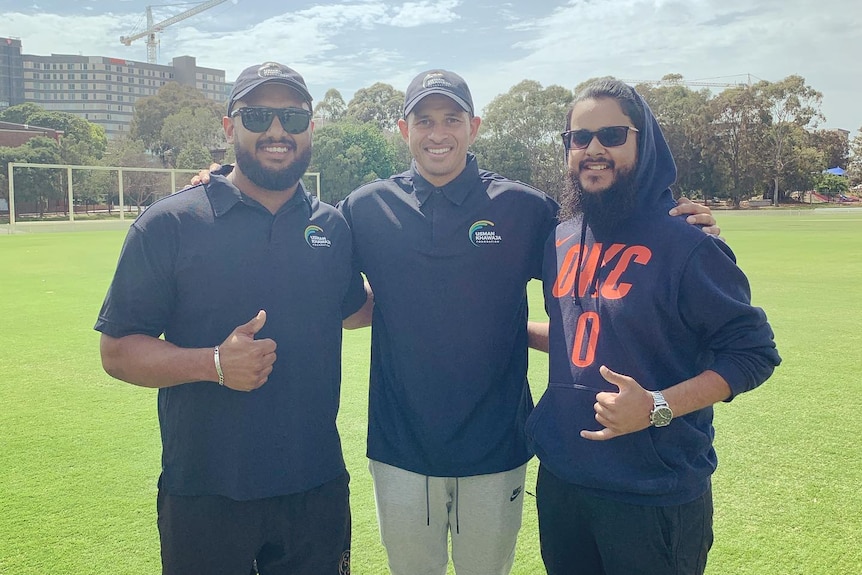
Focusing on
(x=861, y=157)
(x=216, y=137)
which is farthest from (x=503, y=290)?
(x=216, y=137)

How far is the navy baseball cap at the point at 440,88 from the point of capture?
338 cm

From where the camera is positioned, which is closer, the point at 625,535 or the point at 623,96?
the point at 625,535

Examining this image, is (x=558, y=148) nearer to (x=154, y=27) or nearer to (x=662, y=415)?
(x=662, y=415)

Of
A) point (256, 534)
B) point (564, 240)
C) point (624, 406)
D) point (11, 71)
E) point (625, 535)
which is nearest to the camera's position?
point (624, 406)

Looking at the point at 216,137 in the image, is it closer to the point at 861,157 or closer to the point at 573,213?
the point at 861,157

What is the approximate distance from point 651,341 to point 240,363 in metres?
1.65

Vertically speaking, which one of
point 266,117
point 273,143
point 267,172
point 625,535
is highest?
point 266,117

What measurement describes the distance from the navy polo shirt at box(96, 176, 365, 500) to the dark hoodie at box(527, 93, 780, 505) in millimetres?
1105

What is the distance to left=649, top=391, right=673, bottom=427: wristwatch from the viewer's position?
243 cm

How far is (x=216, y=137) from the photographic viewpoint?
8962cm

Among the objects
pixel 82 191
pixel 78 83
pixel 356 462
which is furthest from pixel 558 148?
pixel 78 83

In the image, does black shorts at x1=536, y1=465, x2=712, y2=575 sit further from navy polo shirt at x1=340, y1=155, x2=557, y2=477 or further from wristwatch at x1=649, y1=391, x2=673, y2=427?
navy polo shirt at x1=340, y1=155, x2=557, y2=477

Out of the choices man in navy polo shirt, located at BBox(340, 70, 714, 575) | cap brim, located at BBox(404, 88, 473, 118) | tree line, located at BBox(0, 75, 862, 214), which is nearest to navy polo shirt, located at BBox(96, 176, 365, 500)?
man in navy polo shirt, located at BBox(340, 70, 714, 575)

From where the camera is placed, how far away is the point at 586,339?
2707 mm
